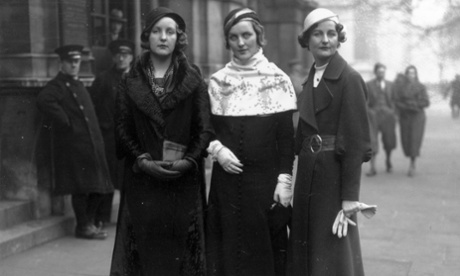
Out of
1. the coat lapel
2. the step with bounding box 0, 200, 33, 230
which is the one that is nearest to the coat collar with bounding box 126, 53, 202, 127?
the coat lapel

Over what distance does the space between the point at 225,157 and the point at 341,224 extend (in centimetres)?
76

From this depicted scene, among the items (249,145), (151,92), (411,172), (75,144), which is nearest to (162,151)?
(151,92)

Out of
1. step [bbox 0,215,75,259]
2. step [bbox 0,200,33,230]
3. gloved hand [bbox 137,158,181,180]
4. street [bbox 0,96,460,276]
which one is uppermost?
gloved hand [bbox 137,158,181,180]

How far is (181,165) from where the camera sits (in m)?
3.76

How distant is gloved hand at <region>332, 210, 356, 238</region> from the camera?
12.3 ft

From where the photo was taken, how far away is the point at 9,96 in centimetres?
628

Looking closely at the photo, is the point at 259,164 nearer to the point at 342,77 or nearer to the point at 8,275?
the point at 342,77

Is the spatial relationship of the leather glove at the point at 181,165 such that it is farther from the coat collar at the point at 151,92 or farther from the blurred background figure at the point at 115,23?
the blurred background figure at the point at 115,23

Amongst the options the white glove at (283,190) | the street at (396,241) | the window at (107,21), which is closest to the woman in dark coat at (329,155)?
the white glove at (283,190)

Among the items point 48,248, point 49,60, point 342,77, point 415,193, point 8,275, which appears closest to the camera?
point 342,77

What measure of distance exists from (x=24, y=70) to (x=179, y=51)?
113 inches

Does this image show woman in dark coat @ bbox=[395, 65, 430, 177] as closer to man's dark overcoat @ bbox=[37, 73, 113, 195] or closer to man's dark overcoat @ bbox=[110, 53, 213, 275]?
man's dark overcoat @ bbox=[37, 73, 113, 195]

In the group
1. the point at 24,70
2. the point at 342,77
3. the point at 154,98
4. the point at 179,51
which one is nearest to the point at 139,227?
the point at 154,98

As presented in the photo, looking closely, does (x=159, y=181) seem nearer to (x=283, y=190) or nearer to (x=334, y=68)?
(x=283, y=190)
